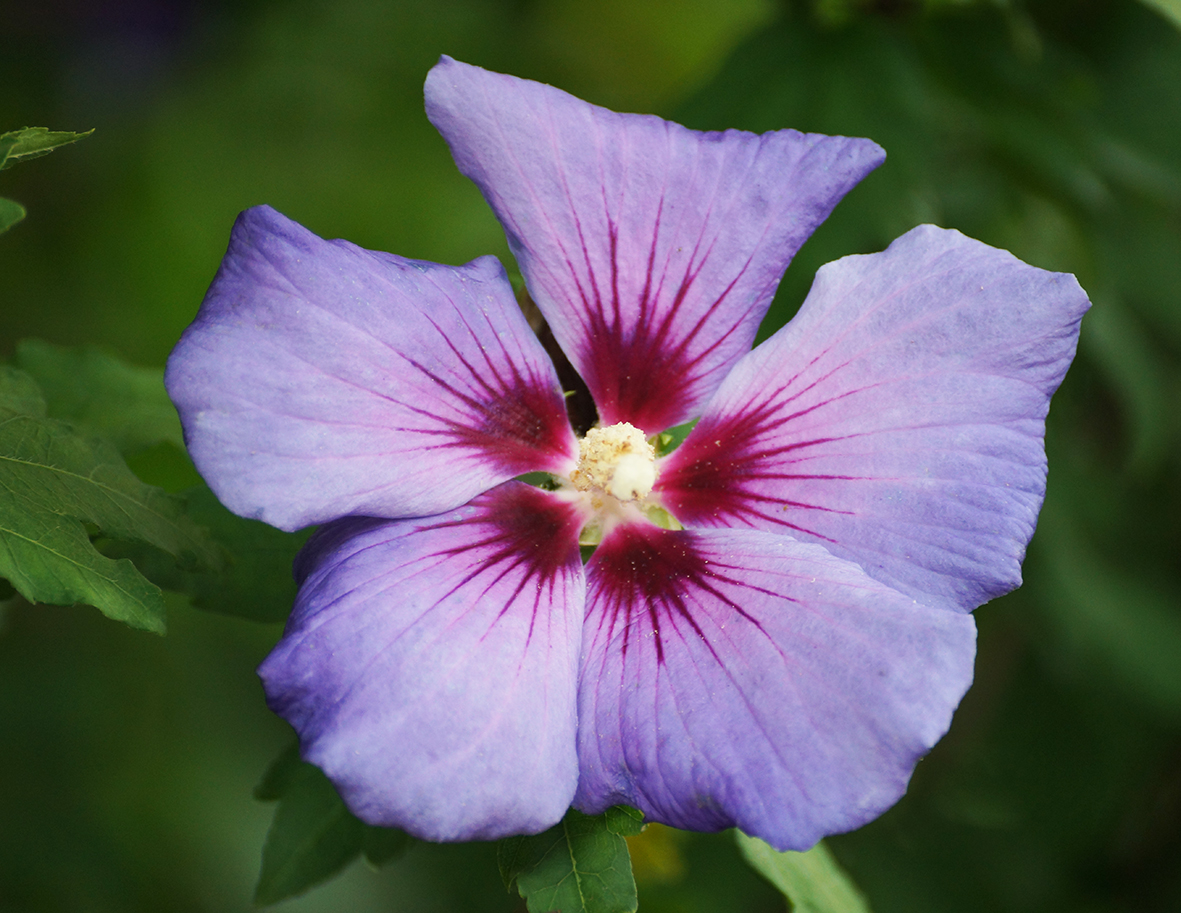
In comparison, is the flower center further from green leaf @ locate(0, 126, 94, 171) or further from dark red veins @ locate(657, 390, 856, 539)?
green leaf @ locate(0, 126, 94, 171)

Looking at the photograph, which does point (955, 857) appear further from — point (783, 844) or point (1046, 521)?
point (783, 844)

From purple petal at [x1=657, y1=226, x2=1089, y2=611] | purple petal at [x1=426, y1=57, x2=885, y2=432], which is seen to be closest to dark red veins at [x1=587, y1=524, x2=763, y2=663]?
purple petal at [x1=657, y1=226, x2=1089, y2=611]

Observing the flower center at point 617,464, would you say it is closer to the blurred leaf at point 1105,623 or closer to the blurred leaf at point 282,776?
the blurred leaf at point 282,776

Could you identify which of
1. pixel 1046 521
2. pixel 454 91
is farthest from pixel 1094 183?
pixel 454 91

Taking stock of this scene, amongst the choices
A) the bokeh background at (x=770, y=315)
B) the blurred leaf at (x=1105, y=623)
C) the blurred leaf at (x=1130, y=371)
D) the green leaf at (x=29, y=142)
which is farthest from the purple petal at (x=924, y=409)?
the blurred leaf at (x=1105, y=623)

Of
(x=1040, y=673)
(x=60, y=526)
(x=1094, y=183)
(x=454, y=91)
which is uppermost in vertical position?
(x=454, y=91)
